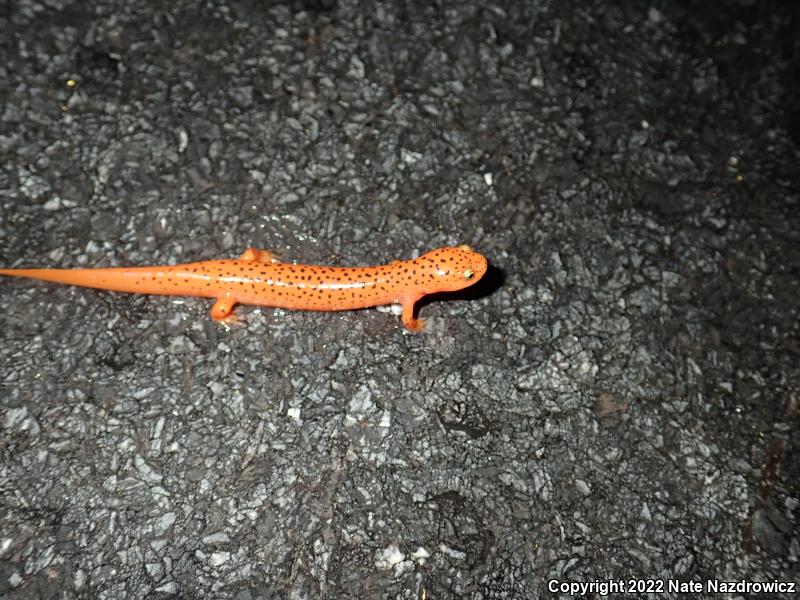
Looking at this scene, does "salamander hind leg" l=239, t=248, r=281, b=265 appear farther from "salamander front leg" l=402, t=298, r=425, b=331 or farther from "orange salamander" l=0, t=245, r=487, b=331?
"salamander front leg" l=402, t=298, r=425, b=331

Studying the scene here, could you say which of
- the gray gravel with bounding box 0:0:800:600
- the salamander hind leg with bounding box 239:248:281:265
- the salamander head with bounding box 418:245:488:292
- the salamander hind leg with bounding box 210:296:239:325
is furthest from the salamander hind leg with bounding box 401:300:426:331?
the salamander hind leg with bounding box 210:296:239:325

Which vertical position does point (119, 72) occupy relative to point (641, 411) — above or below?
above

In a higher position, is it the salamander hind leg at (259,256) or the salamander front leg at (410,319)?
the salamander hind leg at (259,256)

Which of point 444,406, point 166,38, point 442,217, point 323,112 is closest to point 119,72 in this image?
point 166,38

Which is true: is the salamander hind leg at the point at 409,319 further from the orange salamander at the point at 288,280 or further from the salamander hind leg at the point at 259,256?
the salamander hind leg at the point at 259,256

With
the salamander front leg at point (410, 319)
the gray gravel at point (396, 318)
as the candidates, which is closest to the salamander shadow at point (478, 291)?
the gray gravel at point (396, 318)

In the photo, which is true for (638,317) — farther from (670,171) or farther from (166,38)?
(166,38)
